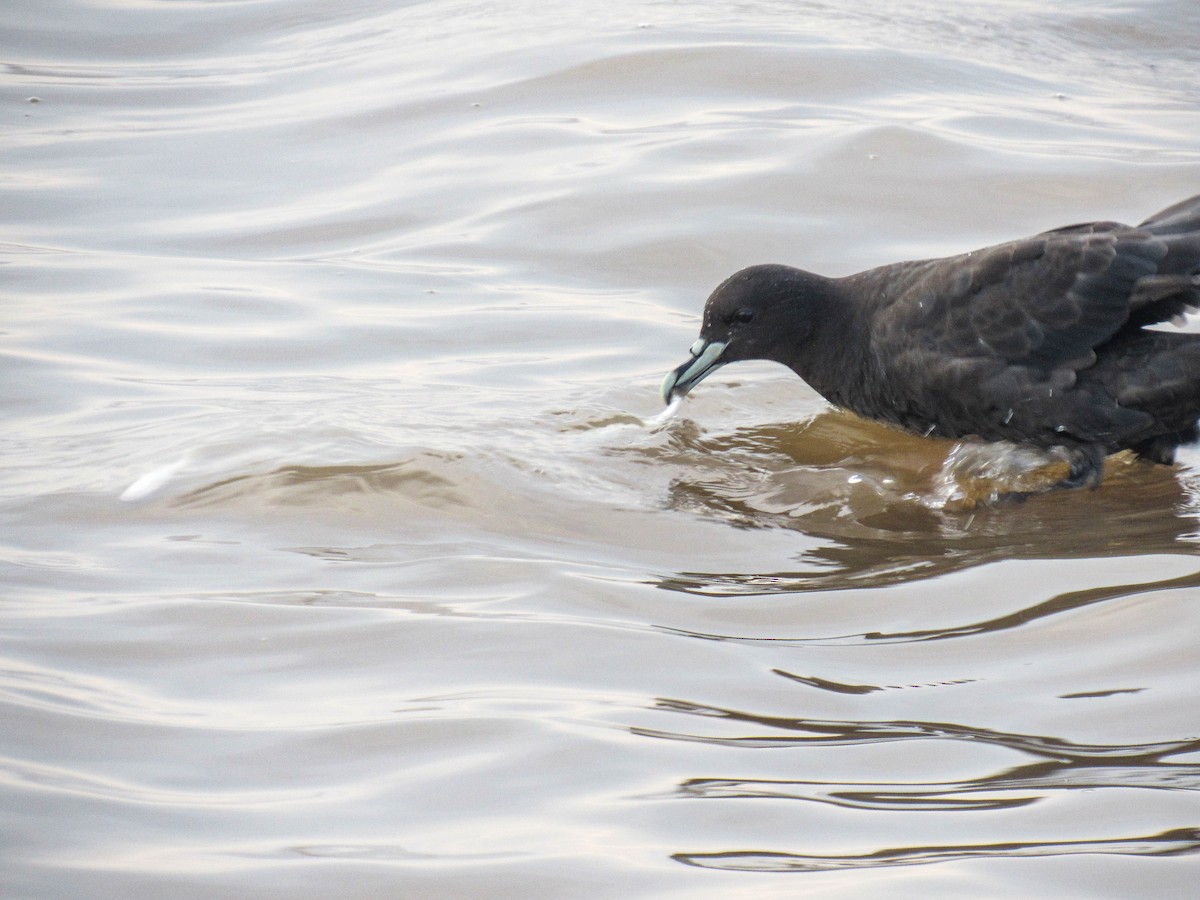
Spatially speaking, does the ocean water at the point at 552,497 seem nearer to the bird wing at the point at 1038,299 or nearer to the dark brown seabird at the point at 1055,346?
the dark brown seabird at the point at 1055,346

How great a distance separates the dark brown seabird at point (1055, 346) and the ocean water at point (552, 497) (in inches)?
9.3

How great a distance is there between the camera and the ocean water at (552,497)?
2.97 metres

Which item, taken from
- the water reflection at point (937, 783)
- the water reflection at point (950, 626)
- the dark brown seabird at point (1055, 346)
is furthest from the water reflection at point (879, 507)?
the water reflection at point (937, 783)

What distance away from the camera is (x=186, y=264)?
A: 769 centimetres

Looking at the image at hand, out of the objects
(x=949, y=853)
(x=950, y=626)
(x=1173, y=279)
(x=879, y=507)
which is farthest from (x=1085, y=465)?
(x=949, y=853)

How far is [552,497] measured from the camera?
5133 mm

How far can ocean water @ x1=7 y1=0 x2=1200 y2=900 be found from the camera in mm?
2975

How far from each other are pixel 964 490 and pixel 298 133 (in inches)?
218

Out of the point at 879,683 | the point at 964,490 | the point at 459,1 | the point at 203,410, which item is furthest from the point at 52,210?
the point at 879,683

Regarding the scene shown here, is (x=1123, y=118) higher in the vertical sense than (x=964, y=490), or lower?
higher

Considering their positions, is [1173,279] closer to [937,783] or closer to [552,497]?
[552,497]

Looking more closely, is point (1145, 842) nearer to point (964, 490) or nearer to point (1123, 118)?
point (964, 490)

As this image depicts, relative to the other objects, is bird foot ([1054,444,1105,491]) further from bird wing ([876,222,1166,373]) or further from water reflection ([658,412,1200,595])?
bird wing ([876,222,1166,373])

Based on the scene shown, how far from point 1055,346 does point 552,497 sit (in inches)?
79.4
